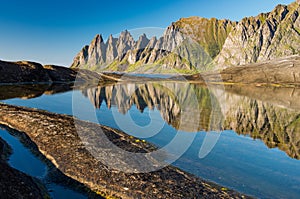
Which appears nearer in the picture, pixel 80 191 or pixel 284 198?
pixel 80 191

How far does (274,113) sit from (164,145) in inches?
1392

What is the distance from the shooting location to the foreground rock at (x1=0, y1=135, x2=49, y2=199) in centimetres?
1530

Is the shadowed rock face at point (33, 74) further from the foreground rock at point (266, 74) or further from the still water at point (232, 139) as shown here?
the foreground rock at point (266, 74)

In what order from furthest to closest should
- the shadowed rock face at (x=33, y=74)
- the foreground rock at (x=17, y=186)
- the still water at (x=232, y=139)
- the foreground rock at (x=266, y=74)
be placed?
the foreground rock at (x=266, y=74)
the shadowed rock face at (x=33, y=74)
the still water at (x=232, y=139)
the foreground rock at (x=17, y=186)

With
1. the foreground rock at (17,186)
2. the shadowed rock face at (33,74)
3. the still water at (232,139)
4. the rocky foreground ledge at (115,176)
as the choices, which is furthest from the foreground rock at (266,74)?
the foreground rock at (17,186)

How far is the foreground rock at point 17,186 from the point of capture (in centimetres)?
1530

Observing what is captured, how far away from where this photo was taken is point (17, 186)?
16219 mm

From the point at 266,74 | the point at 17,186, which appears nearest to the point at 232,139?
the point at 17,186

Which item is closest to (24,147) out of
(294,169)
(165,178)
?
(165,178)

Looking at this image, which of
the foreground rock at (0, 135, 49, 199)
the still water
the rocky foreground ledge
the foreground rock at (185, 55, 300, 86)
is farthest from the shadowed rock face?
Result: the foreground rock at (0, 135, 49, 199)

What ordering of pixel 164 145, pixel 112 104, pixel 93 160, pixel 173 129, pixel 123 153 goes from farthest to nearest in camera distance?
pixel 112 104 < pixel 173 129 < pixel 164 145 < pixel 123 153 < pixel 93 160

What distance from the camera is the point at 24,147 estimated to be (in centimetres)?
2594

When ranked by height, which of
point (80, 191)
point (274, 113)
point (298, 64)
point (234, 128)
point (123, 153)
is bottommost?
point (80, 191)

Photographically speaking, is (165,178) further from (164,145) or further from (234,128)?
(234,128)
